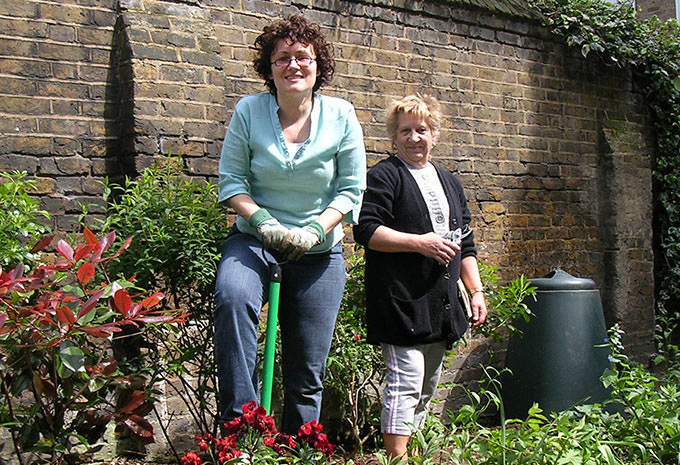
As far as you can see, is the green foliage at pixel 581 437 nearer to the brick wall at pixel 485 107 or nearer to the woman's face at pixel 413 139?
the woman's face at pixel 413 139

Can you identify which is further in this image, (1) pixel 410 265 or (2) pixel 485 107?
(2) pixel 485 107

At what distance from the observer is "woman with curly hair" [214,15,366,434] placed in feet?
9.84

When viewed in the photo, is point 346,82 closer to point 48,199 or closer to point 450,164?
point 450,164

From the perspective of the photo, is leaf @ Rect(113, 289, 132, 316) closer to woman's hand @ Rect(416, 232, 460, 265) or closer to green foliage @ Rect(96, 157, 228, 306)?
green foliage @ Rect(96, 157, 228, 306)

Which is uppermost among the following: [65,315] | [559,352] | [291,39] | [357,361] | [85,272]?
[291,39]

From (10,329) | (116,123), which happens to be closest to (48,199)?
(116,123)

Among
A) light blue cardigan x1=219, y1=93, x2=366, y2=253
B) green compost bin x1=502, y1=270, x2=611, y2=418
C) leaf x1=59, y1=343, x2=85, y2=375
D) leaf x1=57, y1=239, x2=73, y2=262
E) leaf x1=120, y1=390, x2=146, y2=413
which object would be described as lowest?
green compost bin x1=502, y1=270, x2=611, y2=418

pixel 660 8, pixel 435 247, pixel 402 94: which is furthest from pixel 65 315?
pixel 660 8

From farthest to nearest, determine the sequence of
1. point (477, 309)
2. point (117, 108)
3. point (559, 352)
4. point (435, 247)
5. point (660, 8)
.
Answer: point (660, 8), point (559, 352), point (117, 108), point (477, 309), point (435, 247)

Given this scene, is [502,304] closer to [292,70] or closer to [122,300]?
[292,70]

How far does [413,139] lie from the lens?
3488mm

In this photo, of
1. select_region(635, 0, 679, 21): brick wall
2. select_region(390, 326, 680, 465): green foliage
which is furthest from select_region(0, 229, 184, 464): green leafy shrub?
select_region(635, 0, 679, 21): brick wall

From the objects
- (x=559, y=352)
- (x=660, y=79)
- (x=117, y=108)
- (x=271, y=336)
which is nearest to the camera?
(x=271, y=336)

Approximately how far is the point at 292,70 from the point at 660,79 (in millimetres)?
5002
